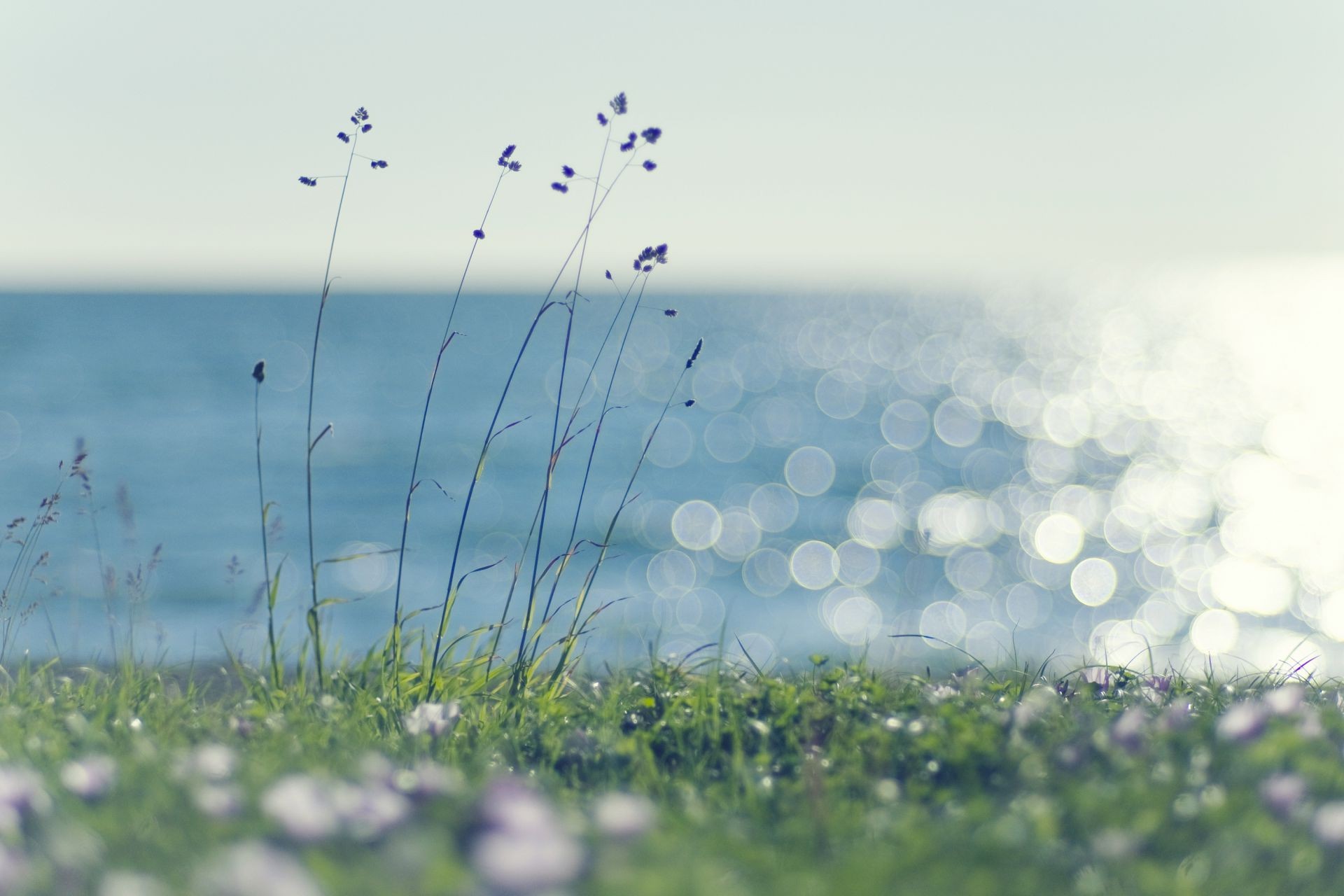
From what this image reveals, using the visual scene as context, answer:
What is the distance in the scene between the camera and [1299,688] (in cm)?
293

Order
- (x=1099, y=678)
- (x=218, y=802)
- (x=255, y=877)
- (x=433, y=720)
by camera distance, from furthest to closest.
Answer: (x=1099, y=678) → (x=433, y=720) → (x=218, y=802) → (x=255, y=877)

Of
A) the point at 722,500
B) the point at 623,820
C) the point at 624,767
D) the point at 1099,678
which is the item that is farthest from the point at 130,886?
the point at 722,500

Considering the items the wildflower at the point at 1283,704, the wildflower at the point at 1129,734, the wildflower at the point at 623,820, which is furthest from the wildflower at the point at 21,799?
the wildflower at the point at 1283,704

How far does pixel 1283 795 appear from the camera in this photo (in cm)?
182

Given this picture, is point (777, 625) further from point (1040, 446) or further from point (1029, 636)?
point (1040, 446)

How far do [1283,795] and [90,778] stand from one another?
1924mm

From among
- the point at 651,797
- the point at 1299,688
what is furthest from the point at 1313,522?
the point at 651,797

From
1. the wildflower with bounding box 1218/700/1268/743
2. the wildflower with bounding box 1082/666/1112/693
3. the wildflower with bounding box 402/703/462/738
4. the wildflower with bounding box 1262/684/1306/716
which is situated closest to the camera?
the wildflower with bounding box 1218/700/1268/743

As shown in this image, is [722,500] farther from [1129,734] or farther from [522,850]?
[522,850]

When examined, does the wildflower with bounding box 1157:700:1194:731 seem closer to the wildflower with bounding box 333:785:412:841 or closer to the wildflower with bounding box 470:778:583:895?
the wildflower with bounding box 470:778:583:895

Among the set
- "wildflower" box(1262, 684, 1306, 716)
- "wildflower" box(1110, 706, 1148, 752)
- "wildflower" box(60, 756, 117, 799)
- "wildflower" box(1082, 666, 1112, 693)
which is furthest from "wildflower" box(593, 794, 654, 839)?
"wildflower" box(1082, 666, 1112, 693)

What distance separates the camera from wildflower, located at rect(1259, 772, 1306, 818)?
182 cm

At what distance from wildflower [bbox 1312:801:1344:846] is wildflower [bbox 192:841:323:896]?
146 cm

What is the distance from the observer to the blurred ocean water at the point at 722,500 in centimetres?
1512
